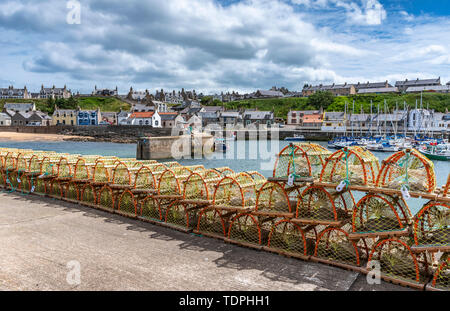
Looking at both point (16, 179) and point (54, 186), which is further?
point (16, 179)

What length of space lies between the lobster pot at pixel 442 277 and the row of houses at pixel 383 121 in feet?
255

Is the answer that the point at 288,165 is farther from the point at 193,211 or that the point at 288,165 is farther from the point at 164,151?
the point at 164,151

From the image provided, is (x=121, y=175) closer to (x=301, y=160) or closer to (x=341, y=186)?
(x=301, y=160)

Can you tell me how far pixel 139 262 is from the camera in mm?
7863

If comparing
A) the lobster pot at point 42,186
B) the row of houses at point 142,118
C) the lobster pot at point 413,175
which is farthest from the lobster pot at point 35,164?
the row of houses at point 142,118

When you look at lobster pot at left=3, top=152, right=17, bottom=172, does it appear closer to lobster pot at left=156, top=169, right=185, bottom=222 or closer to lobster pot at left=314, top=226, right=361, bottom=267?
lobster pot at left=156, top=169, right=185, bottom=222

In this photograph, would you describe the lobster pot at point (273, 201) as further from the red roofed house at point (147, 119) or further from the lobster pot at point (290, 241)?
the red roofed house at point (147, 119)

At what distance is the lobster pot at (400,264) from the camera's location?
21.7 ft

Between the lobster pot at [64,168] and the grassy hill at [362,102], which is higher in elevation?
the grassy hill at [362,102]

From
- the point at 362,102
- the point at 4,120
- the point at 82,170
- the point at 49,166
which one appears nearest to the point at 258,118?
the point at 362,102

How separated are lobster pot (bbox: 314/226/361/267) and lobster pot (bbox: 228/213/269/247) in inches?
60.7
